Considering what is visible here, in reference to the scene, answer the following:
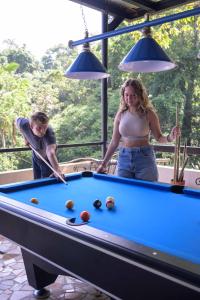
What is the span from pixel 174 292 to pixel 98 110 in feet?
27.2

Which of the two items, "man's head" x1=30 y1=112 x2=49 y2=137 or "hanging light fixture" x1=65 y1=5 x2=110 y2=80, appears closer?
"hanging light fixture" x1=65 y1=5 x2=110 y2=80

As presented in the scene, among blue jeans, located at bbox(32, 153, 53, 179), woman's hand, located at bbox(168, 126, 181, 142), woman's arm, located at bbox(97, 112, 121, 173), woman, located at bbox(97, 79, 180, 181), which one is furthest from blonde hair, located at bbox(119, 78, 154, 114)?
blue jeans, located at bbox(32, 153, 53, 179)

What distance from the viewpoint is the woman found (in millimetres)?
2547

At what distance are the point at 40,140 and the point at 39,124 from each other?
18cm

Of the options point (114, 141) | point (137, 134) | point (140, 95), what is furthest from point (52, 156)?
point (140, 95)

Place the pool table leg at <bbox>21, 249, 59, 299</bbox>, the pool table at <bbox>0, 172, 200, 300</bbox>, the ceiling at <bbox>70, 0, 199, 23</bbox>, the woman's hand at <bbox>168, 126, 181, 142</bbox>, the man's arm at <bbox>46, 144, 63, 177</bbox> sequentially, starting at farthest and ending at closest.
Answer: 1. the ceiling at <bbox>70, 0, 199, 23</bbox>
2. the man's arm at <bbox>46, 144, 63, 177</bbox>
3. the woman's hand at <bbox>168, 126, 181, 142</bbox>
4. the pool table leg at <bbox>21, 249, 59, 299</bbox>
5. the pool table at <bbox>0, 172, 200, 300</bbox>

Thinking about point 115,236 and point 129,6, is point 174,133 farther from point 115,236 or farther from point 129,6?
point 129,6

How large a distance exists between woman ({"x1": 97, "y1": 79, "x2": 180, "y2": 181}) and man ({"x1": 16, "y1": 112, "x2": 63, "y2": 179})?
596 millimetres

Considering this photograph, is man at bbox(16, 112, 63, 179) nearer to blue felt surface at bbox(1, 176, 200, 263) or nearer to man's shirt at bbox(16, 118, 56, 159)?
man's shirt at bbox(16, 118, 56, 159)

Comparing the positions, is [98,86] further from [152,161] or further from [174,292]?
[174,292]

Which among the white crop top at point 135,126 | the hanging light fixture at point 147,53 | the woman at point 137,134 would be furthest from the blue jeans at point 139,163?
the hanging light fixture at point 147,53

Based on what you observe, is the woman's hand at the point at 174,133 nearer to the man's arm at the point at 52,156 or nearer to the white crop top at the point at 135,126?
the white crop top at the point at 135,126

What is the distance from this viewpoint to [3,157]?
26.4ft

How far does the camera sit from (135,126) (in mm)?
2590
